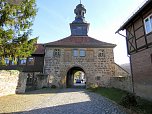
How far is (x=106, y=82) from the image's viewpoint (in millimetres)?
23172

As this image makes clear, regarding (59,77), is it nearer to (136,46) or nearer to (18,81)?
(18,81)

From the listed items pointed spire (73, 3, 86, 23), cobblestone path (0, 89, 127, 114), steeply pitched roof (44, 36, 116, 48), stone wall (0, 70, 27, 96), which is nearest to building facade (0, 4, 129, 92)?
steeply pitched roof (44, 36, 116, 48)

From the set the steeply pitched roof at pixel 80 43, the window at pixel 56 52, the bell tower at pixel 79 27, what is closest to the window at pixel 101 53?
the steeply pitched roof at pixel 80 43

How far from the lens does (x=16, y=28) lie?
1056 cm

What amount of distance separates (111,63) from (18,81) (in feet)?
47.7

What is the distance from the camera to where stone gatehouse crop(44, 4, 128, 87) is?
23.3m

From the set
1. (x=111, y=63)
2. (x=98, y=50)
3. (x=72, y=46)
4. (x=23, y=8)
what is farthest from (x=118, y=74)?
(x=23, y=8)

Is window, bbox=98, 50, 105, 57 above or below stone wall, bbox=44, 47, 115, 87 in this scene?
above

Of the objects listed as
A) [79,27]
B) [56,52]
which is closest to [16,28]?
[56,52]

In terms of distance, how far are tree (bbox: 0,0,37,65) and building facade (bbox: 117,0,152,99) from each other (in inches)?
303

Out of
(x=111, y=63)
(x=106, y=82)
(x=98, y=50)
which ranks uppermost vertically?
(x=98, y=50)

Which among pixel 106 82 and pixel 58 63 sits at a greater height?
pixel 58 63

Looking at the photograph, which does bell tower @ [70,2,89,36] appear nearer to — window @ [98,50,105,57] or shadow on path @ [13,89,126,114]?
window @ [98,50,105,57]

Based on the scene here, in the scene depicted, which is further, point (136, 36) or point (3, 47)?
point (136, 36)
